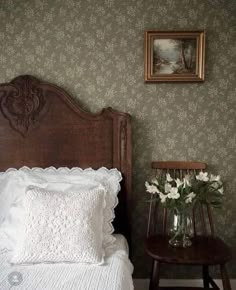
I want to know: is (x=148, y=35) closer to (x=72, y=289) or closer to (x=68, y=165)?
(x=68, y=165)

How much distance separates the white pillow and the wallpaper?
38 centimetres

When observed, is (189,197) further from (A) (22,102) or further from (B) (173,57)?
(A) (22,102)

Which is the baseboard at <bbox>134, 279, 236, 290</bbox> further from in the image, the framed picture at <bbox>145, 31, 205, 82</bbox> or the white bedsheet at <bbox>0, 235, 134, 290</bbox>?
the framed picture at <bbox>145, 31, 205, 82</bbox>

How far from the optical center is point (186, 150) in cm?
237

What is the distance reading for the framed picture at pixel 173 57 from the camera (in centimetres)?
228

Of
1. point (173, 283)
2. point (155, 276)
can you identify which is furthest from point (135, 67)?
point (173, 283)

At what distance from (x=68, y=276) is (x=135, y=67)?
1.54m

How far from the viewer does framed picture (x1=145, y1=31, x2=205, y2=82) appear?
2.28 meters

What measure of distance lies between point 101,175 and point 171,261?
75 centimetres

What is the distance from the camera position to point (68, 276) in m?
Result: 1.54

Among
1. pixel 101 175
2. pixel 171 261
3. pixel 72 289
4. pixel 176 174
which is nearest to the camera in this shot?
pixel 72 289

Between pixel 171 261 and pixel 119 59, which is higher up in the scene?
pixel 119 59

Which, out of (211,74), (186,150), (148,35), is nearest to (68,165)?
(186,150)

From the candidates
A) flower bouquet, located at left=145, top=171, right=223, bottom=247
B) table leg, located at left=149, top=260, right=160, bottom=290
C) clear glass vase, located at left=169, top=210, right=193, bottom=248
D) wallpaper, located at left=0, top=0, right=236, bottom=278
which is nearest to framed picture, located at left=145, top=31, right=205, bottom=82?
wallpaper, located at left=0, top=0, right=236, bottom=278
